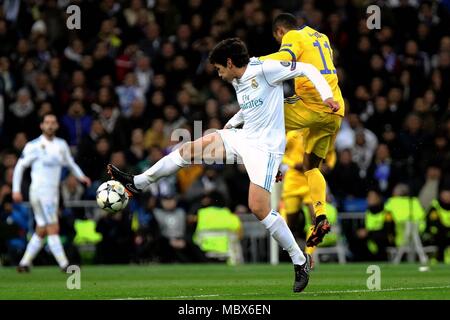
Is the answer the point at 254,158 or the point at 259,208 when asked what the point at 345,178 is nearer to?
the point at 254,158

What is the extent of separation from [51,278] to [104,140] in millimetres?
6584

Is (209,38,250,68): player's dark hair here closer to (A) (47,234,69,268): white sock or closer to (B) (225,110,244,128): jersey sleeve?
(B) (225,110,244,128): jersey sleeve

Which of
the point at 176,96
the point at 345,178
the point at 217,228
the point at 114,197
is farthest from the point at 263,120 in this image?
the point at 176,96

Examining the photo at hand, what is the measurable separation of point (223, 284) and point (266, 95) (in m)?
3.02

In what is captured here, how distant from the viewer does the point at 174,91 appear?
2400 centimetres

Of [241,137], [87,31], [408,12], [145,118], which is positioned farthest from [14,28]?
[241,137]

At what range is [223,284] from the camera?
13539mm

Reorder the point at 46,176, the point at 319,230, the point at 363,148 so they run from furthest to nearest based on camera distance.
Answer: the point at 363,148 → the point at 46,176 → the point at 319,230

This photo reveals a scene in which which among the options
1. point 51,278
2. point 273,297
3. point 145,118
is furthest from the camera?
point 145,118

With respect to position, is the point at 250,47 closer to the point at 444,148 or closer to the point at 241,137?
the point at 444,148

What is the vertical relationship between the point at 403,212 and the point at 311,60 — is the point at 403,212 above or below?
below

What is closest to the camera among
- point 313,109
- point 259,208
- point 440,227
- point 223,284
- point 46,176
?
point 259,208

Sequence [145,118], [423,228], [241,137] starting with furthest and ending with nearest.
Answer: [145,118], [423,228], [241,137]

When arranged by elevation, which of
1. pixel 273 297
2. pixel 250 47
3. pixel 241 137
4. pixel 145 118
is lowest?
pixel 273 297
